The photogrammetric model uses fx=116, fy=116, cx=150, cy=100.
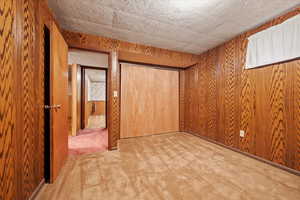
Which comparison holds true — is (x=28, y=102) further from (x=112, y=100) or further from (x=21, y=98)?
(x=112, y=100)

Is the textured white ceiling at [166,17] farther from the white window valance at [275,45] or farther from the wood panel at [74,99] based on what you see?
the wood panel at [74,99]

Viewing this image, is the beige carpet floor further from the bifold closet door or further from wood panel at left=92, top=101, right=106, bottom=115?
wood panel at left=92, top=101, right=106, bottom=115

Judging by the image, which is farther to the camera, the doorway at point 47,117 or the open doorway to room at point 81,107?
the open doorway to room at point 81,107

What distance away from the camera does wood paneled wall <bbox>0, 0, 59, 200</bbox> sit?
79 centimetres

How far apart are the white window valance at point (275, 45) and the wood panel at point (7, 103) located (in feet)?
9.81

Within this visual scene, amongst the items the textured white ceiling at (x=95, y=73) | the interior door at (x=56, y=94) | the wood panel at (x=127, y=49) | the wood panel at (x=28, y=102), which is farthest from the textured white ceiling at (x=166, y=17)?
the textured white ceiling at (x=95, y=73)

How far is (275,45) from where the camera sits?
1703mm

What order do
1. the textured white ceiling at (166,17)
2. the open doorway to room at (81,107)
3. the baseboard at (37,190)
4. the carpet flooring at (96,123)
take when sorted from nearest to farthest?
1. the baseboard at (37,190)
2. the textured white ceiling at (166,17)
3. the open doorway to room at (81,107)
4. the carpet flooring at (96,123)

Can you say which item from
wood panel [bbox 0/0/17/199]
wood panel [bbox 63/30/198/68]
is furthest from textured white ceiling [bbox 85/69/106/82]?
wood panel [bbox 0/0/17/199]

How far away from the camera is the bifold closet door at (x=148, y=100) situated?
3023 mm

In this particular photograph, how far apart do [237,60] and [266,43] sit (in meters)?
0.46

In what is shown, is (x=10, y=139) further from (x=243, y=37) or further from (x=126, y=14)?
(x=243, y=37)

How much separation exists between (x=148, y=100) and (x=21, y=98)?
2.48m

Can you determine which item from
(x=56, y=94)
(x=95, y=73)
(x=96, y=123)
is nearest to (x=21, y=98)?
(x=56, y=94)
